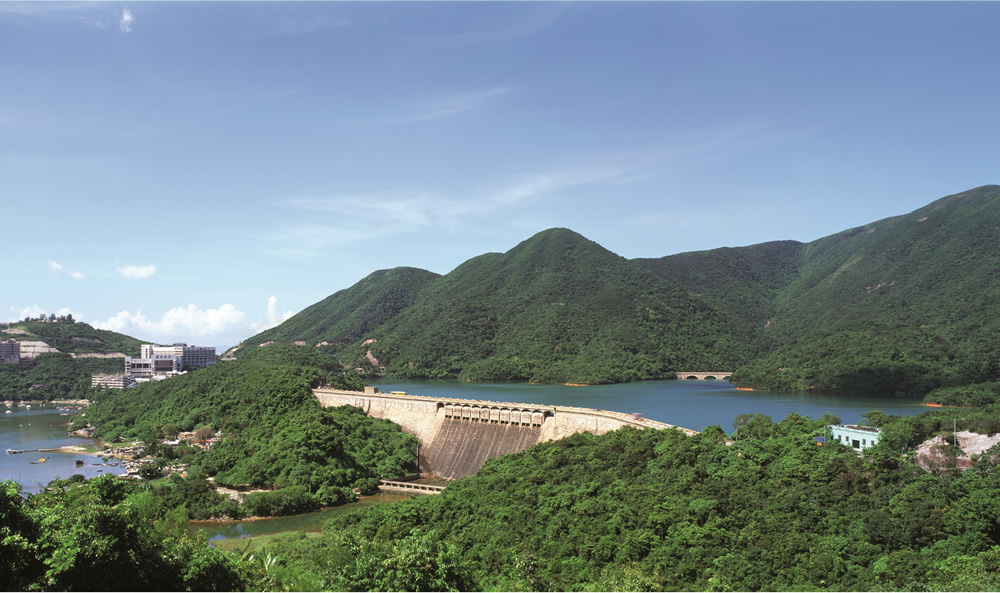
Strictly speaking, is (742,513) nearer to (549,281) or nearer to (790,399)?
(790,399)

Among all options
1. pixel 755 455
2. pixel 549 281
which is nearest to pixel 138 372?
pixel 549 281

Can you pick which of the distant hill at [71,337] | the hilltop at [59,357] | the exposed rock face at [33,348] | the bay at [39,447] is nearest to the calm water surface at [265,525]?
the bay at [39,447]

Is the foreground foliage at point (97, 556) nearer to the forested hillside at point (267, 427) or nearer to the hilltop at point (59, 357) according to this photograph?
the forested hillside at point (267, 427)

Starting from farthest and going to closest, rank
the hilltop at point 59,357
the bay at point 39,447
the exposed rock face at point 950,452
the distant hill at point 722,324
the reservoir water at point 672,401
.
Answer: the hilltop at point 59,357
the distant hill at point 722,324
the bay at point 39,447
the reservoir water at point 672,401
the exposed rock face at point 950,452

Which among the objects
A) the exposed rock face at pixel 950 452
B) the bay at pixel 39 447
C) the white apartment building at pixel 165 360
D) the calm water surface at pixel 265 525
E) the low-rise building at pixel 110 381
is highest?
the white apartment building at pixel 165 360

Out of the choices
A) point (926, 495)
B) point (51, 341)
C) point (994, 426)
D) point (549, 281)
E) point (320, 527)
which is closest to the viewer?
point (926, 495)

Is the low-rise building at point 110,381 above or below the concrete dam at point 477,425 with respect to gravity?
above

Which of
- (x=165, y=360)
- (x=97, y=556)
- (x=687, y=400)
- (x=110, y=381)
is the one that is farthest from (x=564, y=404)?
(x=165, y=360)

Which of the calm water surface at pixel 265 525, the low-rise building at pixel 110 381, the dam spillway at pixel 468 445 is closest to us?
the calm water surface at pixel 265 525
